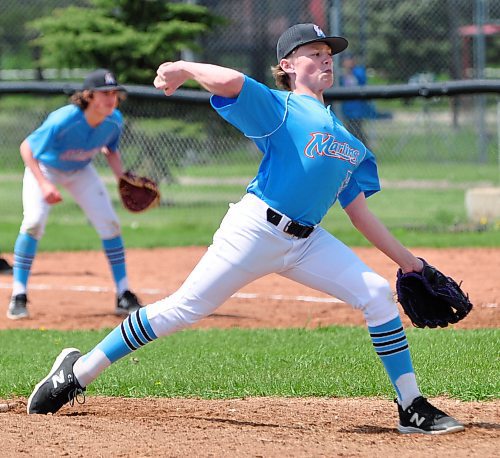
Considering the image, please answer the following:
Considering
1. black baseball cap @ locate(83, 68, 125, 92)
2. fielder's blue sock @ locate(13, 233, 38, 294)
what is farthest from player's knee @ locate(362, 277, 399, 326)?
fielder's blue sock @ locate(13, 233, 38, 294)

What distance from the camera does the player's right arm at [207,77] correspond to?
4562 mm

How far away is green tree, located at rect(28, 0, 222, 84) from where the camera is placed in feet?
54.5

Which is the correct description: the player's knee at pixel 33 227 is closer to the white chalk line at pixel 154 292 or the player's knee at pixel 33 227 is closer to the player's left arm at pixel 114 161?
the player's left arm at pixel 114 161

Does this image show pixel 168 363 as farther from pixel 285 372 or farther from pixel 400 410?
pixel 400 410

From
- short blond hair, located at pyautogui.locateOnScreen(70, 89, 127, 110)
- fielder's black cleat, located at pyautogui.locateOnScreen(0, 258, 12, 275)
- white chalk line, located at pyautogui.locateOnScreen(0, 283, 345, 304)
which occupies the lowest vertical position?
fielder's black cleat, located at pyautogui.locateOnScreen(0, 258, 12, 275)

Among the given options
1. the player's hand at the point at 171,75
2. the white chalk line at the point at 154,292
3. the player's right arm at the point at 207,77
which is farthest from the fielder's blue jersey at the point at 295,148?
the white chalk line at the point at 154,292

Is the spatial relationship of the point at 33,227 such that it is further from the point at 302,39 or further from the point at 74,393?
the point at 302,39

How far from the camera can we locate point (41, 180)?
27.3 feet

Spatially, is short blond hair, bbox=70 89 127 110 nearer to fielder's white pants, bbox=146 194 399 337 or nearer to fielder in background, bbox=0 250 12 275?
fielder in background, bbox=0 250 12 275

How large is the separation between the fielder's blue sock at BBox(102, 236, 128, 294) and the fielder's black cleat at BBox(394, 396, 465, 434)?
4.42 metres

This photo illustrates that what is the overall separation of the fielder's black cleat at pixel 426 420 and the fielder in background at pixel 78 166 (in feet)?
13.9

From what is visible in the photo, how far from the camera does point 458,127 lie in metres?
19.5

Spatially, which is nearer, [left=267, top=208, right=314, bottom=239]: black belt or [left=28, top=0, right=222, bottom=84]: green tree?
[left=267, top=208, right=314, bottom=239]: black belt

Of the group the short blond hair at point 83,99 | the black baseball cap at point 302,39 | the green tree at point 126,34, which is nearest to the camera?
the black baseball cap at point 302,39
